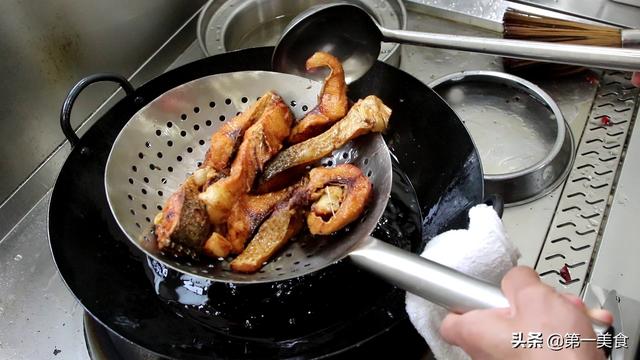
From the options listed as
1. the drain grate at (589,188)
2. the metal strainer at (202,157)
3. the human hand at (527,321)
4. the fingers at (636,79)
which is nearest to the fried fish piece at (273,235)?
the metal strainer at (202,157)

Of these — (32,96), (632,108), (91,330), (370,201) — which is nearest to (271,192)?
(370,201)

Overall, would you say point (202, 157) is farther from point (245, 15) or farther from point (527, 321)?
point (527, 321)

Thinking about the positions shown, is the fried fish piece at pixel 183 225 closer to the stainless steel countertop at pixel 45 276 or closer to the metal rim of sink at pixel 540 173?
the stainless steel countertop at pixel 45 276

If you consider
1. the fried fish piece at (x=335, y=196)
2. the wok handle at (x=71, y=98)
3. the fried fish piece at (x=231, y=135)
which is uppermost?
the wok handle at (x=71, y=98)

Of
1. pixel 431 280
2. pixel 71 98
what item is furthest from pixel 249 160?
pixel 431 280

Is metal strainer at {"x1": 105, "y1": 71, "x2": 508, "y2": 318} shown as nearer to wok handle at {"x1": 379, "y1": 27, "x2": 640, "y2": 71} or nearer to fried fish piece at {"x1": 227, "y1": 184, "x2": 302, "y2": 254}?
fried fish piece at {"x1": 227, "y1": 184, "x2": 302, "y2": 254}
